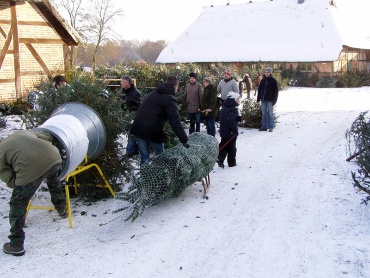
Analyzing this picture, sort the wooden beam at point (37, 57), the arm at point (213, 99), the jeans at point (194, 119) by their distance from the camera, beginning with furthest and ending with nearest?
the wooden beam at point (37, 57)
the jeans at point (194, 119)
the arm at point (213, 99)

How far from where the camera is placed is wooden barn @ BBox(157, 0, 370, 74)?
3816 centimetres

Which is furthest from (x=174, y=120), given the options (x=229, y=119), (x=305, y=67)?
(x=305, y=67)

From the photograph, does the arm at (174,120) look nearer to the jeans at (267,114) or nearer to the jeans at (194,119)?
the jeans at (194,119)

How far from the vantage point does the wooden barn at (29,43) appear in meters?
14.7

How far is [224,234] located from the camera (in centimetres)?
535

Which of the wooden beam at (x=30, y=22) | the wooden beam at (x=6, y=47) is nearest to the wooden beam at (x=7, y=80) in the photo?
the wooden beam at (x=6, y=47)

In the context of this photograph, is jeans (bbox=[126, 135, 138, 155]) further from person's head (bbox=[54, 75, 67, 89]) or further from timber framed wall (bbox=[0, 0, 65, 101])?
timber framed wall (bbox=[0, 0, 65, 101])

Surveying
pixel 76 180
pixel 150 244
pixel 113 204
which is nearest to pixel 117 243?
pixel 150 244

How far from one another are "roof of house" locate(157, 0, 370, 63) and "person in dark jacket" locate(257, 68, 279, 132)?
25879mm

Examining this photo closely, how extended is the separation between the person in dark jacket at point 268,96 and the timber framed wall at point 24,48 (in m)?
6.46

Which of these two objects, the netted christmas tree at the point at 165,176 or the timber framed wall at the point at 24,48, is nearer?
the netted christmas tree at the point at 165,176

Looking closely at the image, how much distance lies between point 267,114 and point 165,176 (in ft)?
24.8

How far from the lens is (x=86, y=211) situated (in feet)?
20.4

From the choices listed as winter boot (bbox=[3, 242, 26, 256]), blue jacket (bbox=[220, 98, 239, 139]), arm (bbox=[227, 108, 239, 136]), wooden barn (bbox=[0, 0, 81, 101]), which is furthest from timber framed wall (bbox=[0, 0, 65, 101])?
winter boot (bbox=[3, 242, 26, 256])
